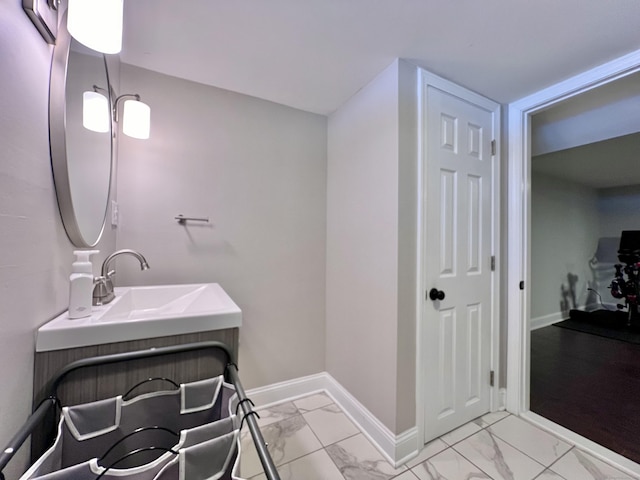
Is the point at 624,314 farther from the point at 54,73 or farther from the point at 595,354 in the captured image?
the point at 54,73

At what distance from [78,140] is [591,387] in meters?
3.68

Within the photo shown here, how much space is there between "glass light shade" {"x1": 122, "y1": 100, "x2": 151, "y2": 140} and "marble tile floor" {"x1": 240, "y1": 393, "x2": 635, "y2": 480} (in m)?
1.83

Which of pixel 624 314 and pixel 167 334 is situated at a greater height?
pixel 167 334

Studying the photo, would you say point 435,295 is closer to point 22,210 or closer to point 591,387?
point 22,210

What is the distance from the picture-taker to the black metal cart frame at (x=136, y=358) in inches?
→ 20.4

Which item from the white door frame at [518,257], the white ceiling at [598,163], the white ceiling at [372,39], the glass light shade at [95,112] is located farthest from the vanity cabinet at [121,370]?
the white ceiling at [598,163]

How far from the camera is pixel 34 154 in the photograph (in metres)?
0.70

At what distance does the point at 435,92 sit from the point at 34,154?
1.81m

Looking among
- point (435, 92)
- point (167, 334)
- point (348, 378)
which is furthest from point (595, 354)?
point (167, 334)

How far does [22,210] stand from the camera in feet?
2.11

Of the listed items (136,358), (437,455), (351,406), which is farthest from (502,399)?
(136,358)

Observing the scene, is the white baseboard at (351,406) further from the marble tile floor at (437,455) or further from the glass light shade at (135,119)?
the glass light shade at (135,119)

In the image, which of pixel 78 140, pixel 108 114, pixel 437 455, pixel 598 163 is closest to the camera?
pixel 78 140

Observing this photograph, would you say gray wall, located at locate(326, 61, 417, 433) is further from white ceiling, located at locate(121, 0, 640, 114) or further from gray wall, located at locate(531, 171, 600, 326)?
gray wall, located at locate(531, 171, 600, 326)
